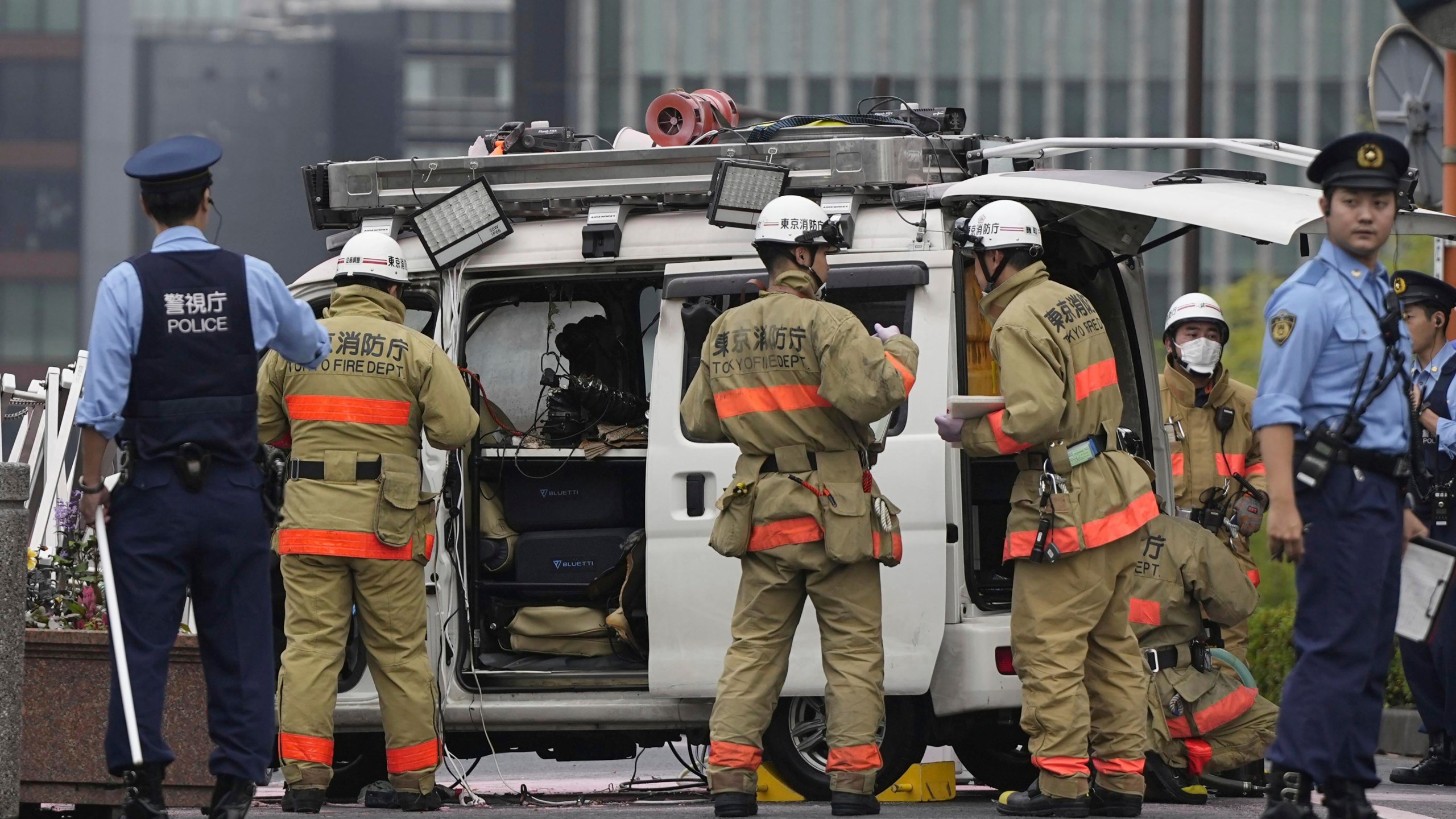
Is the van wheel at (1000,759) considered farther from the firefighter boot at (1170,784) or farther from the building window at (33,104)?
the building window at (33,104)

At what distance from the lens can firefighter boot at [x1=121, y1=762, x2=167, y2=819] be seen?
5.61m

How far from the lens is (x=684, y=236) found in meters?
7.37

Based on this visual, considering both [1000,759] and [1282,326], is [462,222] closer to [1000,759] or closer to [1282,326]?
[1000,759]

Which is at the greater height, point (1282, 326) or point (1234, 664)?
point (1282, 326)

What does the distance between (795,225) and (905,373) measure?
1.99ft

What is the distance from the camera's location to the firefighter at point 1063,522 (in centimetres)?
647

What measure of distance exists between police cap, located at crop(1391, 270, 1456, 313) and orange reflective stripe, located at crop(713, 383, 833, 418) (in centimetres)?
294

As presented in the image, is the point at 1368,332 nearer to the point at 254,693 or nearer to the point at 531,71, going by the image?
the point at 254,693

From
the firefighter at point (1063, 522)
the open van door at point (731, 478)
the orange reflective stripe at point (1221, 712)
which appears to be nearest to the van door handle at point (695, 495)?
the open van door at point (731, 478)

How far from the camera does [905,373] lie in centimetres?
652

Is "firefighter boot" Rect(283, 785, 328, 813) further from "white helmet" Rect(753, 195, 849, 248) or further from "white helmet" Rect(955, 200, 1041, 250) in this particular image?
"white helmet" Rect(955, 200, 1041, 250)

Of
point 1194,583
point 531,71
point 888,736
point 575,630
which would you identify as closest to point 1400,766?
point 1194,583

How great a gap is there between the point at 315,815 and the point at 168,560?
157cm

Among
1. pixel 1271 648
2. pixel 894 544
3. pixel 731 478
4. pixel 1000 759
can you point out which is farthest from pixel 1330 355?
pixel 1271 648
